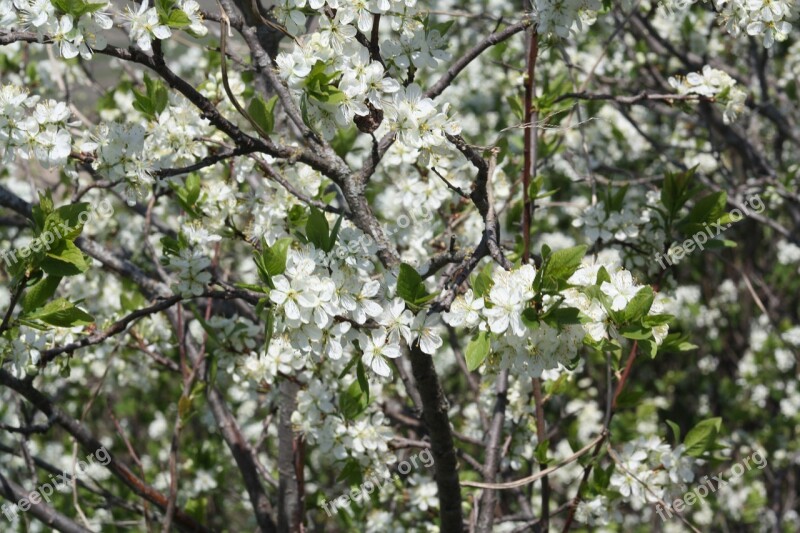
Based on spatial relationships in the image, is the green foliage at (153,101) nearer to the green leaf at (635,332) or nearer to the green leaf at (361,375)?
the green leaf at (361,375)

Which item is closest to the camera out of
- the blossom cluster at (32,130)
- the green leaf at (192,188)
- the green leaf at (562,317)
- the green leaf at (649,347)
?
the green leaf at (562,317)

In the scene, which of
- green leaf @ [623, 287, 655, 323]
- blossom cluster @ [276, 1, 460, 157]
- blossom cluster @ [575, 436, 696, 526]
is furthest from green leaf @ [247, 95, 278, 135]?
blossom cluster @ [575, 436, 696, 526]

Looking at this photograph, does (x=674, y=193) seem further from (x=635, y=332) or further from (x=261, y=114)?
(x=261, y=114)

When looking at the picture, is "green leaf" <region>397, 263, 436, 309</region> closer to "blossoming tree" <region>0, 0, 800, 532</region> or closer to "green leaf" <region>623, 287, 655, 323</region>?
A: "blossoming tree" <region>0, 0, 800, 532</region>

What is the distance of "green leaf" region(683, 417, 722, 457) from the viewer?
7.42ft

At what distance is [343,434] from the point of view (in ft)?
7.60

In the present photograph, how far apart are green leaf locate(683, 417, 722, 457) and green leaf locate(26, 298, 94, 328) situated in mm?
1557

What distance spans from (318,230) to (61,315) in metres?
0.63

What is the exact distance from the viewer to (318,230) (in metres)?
1.50

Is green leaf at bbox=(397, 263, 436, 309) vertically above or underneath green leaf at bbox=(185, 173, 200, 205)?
underneath

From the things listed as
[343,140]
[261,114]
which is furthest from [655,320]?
[343,140]

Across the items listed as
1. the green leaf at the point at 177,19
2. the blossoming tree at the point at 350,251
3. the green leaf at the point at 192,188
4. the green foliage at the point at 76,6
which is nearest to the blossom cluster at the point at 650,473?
the blossoming tree at the point at 350,251

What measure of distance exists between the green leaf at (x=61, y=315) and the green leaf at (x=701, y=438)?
1557mm

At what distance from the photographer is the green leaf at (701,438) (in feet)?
7.42
